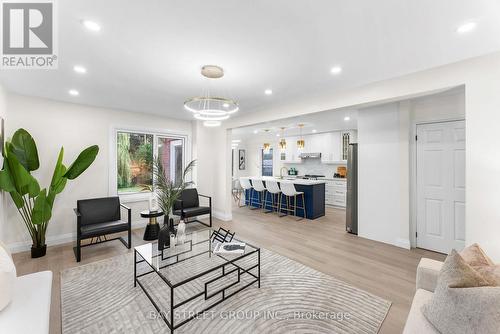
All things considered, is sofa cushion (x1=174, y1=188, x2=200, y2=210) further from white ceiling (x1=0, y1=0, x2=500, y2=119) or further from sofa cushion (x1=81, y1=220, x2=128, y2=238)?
white ceiling (x1=0, y1=0, x2=500, y2=119)

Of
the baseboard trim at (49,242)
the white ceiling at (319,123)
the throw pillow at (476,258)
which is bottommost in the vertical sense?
the baseboard trim at (49,242)

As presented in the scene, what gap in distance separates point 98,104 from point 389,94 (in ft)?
16.2

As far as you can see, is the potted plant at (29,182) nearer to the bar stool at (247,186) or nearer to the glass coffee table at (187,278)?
the glass coffee table at (187,278)

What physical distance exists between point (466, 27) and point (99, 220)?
5.24 meters

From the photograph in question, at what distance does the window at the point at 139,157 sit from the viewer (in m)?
4.69

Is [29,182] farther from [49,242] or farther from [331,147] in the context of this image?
[331,147]

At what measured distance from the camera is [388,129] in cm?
381

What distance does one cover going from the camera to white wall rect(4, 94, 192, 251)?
354 cm

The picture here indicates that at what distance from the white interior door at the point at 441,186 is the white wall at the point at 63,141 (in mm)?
5630

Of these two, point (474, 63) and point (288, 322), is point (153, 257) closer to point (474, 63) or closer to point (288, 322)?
point (288, 322)

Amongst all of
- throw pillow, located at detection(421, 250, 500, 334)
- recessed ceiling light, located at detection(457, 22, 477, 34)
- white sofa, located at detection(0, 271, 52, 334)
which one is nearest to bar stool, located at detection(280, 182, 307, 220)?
recessed ceiling light, located at detection(457, 22, 477, 34)

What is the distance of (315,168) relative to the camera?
26.7 feet

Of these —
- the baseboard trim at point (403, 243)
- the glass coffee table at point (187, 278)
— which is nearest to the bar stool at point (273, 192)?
the baseboard trim at point (403, 243)

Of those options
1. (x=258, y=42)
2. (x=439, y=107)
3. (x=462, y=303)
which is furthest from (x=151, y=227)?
(x=439, y=107)
